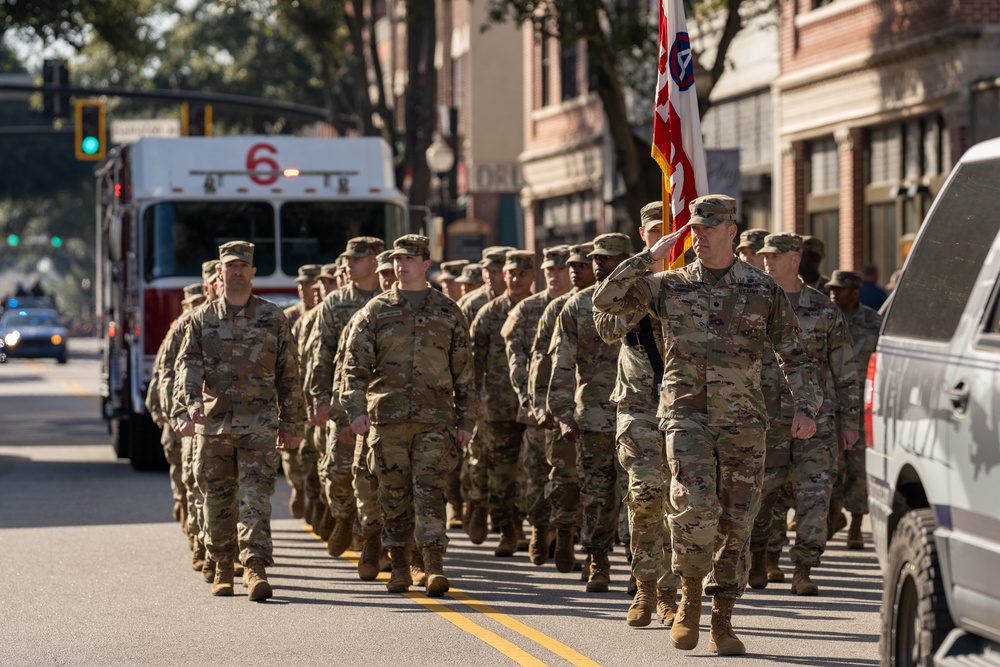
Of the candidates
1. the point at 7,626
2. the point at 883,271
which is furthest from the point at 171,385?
the point at 883,271

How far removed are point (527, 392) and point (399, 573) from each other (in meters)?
1.73

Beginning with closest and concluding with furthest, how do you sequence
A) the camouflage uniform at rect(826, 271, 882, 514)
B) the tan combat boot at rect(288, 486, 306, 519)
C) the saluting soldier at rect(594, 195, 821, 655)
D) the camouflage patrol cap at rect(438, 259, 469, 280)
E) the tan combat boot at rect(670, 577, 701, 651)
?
the saluting soldier at rect(594, 195, 821, 655) < the tan combat boot at rect(670, 577, 701, 651) < the camouflage uniform at rect(826, 271, 882, 514) < the tan combat boot at rect(288, 486, 306, 519) < the camouflage patrol cap at rect(438, 259, 469, 280)

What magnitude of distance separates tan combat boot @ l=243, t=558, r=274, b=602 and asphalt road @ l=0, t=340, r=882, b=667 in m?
0.10

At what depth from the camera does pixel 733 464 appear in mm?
9094

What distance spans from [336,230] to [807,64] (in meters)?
10.9

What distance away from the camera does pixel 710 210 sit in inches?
350

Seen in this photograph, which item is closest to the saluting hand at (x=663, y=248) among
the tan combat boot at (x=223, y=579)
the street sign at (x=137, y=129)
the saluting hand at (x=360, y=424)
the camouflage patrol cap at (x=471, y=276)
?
the saluting hand at (x=360, y=424)

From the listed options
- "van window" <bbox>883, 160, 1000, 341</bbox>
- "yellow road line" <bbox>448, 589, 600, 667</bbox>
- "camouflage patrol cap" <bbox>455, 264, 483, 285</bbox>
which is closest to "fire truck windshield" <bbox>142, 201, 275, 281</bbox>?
"camouflage patrol cap" <bbox>455, 264, 483, 285</bbox>

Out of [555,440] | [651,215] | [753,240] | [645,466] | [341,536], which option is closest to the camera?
[645,466]

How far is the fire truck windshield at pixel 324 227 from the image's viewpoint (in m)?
19.3

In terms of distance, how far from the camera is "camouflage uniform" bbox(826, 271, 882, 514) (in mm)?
13391

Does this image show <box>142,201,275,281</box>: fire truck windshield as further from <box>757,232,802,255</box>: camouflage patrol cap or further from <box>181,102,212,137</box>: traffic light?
<box>181,102,212,137</box>: traffic light

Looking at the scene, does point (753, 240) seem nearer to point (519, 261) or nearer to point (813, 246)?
point (813, 246)

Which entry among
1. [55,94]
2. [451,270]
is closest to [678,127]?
[451,270]
